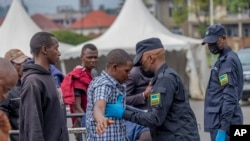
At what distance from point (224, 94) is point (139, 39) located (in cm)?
1516

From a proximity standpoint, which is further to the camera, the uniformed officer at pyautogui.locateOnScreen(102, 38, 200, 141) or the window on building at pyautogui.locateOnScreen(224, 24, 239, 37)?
the window on building at pyautogui.locateOnScreen(224, 24, 239, 37)

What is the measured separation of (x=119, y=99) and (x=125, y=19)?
17582mm

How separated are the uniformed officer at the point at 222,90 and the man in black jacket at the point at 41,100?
150 centimetres

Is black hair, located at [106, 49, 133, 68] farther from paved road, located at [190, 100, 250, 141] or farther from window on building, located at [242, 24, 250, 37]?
window on building, located at [242, 24, 250, 37]

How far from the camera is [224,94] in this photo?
6.21 meters

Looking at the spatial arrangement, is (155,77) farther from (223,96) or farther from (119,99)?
(223,96)

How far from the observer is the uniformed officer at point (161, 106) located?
17.1ft

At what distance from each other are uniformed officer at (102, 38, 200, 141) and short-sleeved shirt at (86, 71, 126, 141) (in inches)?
3.7

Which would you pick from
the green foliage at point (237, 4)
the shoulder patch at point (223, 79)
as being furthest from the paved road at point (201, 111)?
the green foliage at point (237, 4)

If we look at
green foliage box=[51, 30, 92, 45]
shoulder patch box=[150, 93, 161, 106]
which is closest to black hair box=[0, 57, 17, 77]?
shoulder patch box=[150, 93, 161, 106]

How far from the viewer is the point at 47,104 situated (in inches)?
216

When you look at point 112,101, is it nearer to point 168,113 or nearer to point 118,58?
point 118,58

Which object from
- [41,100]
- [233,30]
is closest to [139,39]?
[41,100]

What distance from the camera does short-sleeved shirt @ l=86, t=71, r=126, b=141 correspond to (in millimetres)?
5262
